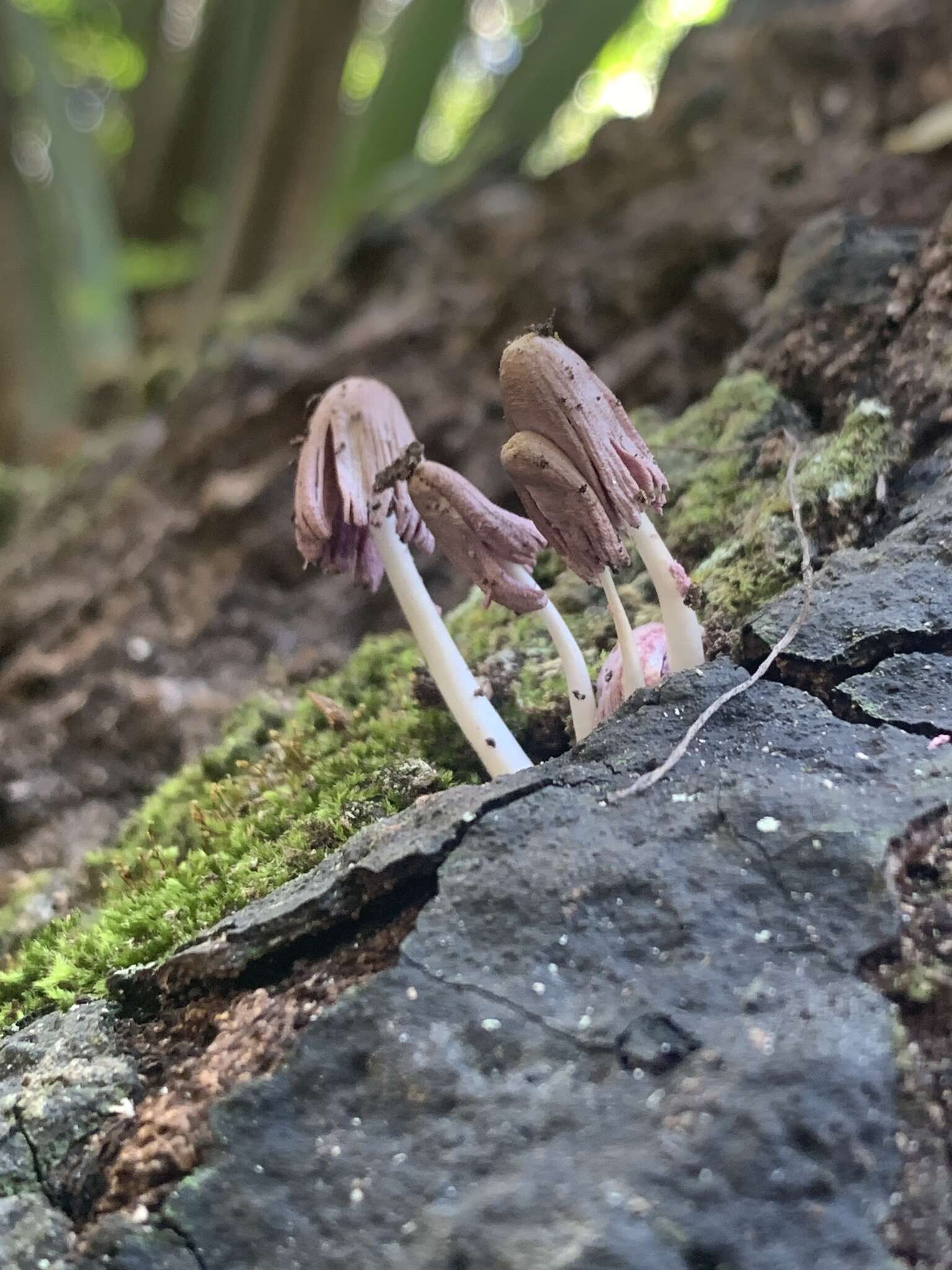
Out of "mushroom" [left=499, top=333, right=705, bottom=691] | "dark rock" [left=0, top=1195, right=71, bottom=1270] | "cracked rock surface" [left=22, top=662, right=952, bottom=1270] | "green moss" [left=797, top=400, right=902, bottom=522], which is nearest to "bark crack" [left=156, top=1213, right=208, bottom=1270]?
"cracked rock surface" [left=22, top=662, right=952, bottom=1270]

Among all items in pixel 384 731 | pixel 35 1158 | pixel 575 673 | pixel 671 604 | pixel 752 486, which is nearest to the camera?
pixel 35 1158

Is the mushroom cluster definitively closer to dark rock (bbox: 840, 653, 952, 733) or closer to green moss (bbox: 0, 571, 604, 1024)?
green moss (bbox: 0, 571, 604, 1024)

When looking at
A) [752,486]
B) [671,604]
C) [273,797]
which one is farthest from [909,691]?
[273,797]

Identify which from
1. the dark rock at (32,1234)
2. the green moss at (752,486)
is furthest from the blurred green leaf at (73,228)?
the dark rock at (32,1234)

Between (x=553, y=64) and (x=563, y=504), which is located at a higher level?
(x=553, y=64)

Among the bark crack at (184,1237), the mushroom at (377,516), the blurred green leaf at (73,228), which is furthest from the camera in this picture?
the blurred green leaf at (73,228)

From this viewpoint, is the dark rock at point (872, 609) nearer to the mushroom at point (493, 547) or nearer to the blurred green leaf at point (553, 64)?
the mushroom at point (493, 547)

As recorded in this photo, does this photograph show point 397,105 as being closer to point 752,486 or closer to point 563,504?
point 752,486
